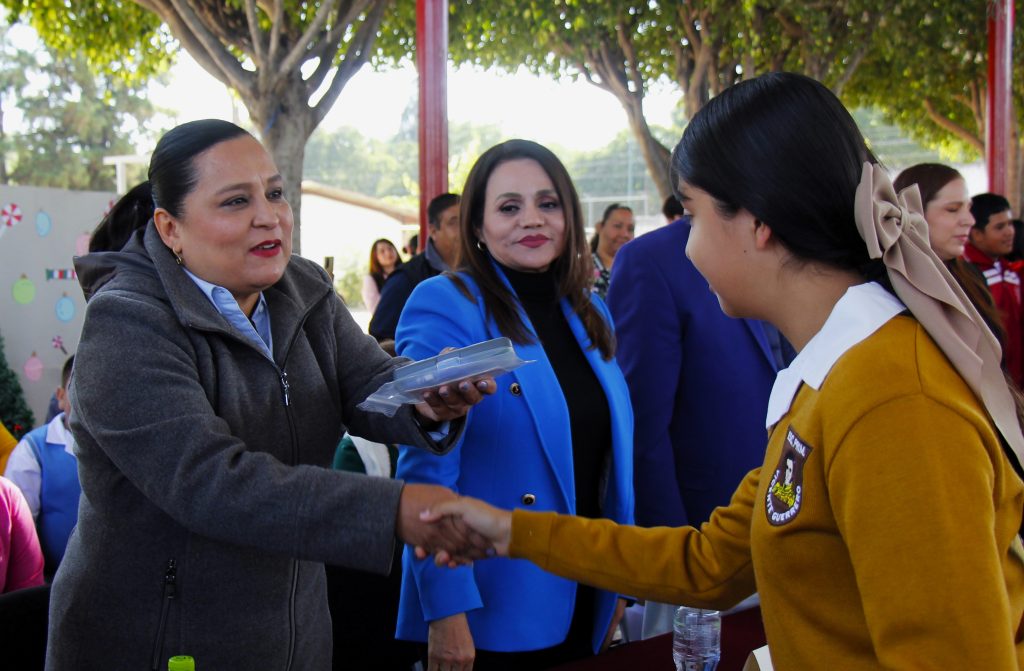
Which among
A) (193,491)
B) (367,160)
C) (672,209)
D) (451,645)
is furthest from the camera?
Result: (367,160)

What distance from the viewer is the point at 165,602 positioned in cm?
165

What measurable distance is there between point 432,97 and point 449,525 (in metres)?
4.74

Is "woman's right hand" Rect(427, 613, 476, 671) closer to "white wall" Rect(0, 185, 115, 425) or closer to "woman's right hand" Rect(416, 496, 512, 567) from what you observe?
"woman's right hand" Rect(416, 496, 512, 567)

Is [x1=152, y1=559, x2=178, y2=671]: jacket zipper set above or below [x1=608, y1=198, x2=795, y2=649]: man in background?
below

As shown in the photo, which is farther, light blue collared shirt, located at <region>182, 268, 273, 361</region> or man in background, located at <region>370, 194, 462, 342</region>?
man in background, located at <region>370, 194, 462, 342</region>

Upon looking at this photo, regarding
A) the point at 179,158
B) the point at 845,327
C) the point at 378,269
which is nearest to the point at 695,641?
the point at 845,327

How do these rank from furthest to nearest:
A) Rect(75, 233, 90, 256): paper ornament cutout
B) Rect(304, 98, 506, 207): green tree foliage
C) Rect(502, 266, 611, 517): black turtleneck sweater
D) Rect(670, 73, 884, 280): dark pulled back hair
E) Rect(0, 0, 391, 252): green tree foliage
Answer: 1. Rect(304, 98, 506, 207): green tree foliage
2. Rect(0, 0, 391, 252): green tree foliage
3. Rect(75, 233, 90, 256): paper ornament cutout
4. Rect(502, 266, 611, 517): black turtleneck sweater
5. Rect(670, 73, 884, 280): dark pulled back hair

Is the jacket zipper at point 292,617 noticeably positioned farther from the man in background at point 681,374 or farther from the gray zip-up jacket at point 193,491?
the man in background at point 681,374

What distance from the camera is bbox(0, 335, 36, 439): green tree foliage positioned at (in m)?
5.52

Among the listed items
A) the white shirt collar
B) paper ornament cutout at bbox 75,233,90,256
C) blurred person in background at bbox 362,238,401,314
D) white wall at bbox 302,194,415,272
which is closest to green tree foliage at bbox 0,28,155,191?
white wall at bbox 302,194,415,272

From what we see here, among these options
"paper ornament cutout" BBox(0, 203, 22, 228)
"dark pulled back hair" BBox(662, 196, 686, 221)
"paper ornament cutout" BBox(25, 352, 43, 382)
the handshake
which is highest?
"paper ornament cutout" BBox(0, 203, 22, 228)

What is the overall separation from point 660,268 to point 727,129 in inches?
49.3

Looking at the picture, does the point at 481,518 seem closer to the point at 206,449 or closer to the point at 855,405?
the point at 206,449

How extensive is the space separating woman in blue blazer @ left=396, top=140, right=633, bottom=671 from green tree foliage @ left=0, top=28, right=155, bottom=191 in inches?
1474
